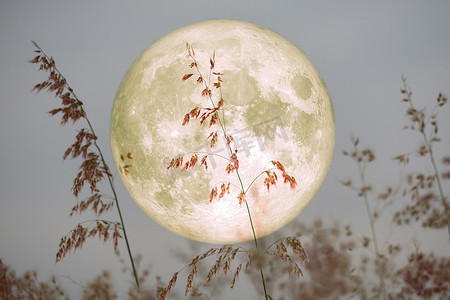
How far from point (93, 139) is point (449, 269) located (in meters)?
3.51

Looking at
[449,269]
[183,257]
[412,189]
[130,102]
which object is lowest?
[449,269]

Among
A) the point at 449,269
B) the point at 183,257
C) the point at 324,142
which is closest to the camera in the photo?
the point at 449,269

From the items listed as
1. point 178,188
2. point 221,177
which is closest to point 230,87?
point 221,177

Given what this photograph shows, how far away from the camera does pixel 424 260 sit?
3.68 m

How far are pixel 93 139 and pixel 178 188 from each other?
3.03ft

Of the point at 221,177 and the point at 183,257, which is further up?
the point at 221,177

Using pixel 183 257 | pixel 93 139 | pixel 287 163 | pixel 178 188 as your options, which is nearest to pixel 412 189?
pixel 287 163

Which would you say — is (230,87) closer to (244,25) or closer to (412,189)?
(244,25)

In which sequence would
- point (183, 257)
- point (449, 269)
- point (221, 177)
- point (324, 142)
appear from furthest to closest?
point (183, 257), point (324, 142), point (449, 269), point (221, 177)

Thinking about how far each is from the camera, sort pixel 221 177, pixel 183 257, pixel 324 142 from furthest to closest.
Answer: pixel 183 257 < pixel 324 142 < pixel 221 177

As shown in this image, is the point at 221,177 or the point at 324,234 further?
the point at 324,234

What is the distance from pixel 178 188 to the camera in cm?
352

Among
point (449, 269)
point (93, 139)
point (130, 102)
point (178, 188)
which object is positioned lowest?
point (449, 269)

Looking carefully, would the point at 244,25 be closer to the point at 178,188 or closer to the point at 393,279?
the point at 178,188
